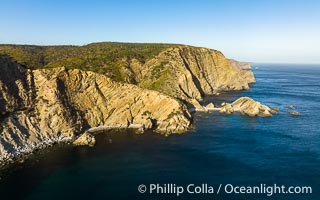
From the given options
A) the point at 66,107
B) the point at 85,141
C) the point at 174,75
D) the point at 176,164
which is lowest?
the point at 176,164

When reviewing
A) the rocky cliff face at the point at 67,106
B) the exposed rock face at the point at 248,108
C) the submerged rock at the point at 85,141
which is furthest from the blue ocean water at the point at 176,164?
the exposed rock face at the point at 248,108

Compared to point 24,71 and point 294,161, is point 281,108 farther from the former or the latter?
point 24,71

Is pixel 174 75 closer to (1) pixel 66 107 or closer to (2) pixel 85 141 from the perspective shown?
(1) pixel 66 107

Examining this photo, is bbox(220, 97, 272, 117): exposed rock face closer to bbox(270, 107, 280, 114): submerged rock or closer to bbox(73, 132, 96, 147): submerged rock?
bbox(270, 107, 280, 114): submerged rock

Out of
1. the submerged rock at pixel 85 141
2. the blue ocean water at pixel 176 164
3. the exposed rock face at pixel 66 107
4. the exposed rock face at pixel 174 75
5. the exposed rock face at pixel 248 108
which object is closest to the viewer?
the blue ocean water at pixel 176 164

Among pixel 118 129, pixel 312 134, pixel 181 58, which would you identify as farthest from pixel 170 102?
pixel 181 58

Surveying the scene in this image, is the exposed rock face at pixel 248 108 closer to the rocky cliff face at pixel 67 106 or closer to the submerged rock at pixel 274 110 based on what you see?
the submerged rock at pixel 274 110

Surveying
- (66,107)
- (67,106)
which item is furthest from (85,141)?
(67,106)
